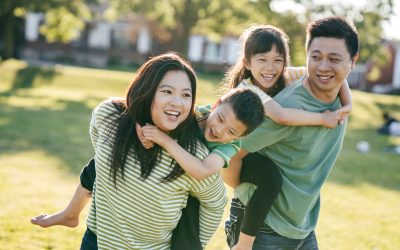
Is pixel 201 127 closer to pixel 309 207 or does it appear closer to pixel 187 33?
pixel 309 207

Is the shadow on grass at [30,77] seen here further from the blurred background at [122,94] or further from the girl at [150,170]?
the girl at [150,170]

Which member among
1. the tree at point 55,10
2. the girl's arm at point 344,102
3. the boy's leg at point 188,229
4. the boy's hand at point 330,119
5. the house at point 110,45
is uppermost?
the girl's arm at point 344,102

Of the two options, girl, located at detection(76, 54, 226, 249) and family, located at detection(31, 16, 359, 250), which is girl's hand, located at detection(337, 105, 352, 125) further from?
girl, located at detection(76, 54, 226, 249)

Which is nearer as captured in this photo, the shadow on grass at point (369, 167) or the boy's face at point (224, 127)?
the boy's face at point (224, 127)

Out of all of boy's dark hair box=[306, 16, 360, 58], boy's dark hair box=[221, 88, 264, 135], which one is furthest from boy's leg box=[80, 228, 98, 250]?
boy's dark hair box=[306, 16, 360, 58]

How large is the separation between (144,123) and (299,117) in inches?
31.2

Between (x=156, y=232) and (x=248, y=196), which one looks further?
(x=248, y=196)

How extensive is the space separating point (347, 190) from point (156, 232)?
705 centimetres

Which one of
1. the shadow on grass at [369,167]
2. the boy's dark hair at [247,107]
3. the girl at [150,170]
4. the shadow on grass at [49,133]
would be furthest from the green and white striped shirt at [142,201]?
the shadow on grass at [369,167]

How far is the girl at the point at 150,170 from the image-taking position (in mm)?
2504

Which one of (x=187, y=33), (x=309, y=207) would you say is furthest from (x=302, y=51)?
(x=309, y=207)

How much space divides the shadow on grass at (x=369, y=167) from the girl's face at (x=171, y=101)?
772 centimetres

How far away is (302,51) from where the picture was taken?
110 feet

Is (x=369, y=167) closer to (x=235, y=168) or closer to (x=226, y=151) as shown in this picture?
(x=235, y=168)
